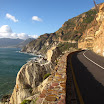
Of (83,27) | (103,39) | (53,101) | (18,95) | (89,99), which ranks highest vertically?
(83,27)

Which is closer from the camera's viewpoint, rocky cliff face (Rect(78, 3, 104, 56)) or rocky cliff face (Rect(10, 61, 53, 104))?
rocky cliff face (Rect(10, 61, 53, 104))

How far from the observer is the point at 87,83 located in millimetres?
5992

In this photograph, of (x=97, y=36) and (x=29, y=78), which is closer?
(x=29, y=78)

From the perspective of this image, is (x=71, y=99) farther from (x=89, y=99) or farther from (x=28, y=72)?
(x=28, y=72)

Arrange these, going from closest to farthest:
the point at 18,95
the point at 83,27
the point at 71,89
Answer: the point at 71,89, the point at 18,95, the point at 83,27

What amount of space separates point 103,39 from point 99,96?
1747 centimetres

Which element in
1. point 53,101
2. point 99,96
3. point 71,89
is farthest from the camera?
point 71,89

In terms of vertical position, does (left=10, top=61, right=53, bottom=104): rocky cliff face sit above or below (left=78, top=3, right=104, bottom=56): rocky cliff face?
below

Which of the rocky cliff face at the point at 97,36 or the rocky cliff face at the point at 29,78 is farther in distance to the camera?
the rocky cliff face at the point at 97,36

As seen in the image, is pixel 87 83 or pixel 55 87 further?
pixel 87 83

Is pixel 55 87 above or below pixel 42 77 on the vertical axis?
above

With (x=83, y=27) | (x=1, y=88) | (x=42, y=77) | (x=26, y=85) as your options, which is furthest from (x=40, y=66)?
(x=83, y=27)

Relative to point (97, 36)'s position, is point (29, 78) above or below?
below

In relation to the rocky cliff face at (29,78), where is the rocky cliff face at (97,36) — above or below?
above
